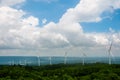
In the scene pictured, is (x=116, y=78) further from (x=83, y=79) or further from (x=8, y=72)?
(x=8, y=72)

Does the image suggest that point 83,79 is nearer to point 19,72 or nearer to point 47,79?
point 47,79

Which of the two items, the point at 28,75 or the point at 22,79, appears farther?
the point at 28,75

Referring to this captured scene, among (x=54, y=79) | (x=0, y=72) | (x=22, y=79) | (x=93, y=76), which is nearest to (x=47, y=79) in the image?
(x=54, y=79)

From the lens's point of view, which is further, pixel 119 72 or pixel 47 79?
pixel 119 72

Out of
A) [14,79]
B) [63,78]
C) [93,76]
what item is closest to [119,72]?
[93,76]

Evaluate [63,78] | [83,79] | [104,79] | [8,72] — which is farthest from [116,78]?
[8,72]

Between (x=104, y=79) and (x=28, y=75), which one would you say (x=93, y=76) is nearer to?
(x=104, y=79)

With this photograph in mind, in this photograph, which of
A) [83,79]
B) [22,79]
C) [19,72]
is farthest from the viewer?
[19,72]

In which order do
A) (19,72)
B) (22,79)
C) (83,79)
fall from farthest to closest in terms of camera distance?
(19,72) < (83,79) < (22,79)
